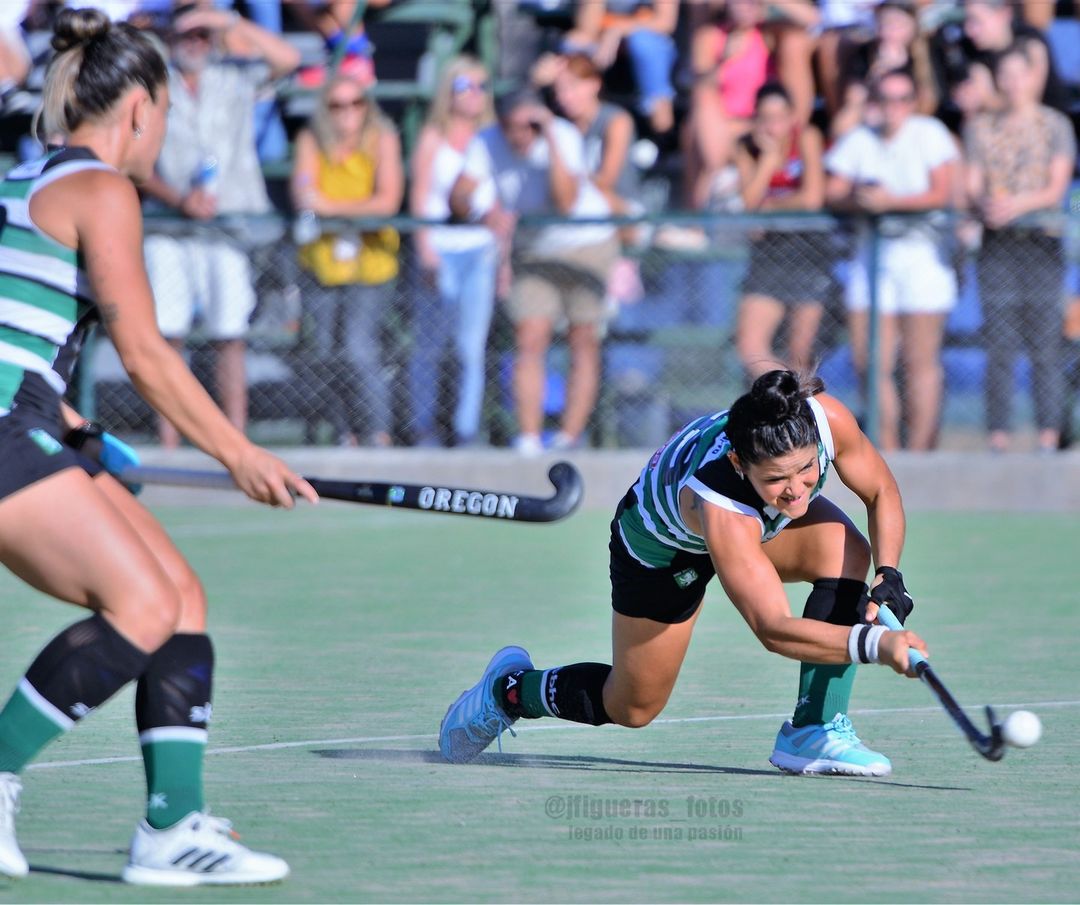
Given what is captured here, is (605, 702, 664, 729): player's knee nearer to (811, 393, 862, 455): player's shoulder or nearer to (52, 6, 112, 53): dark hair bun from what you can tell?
(811, 393, 862, 455): player's shoulder

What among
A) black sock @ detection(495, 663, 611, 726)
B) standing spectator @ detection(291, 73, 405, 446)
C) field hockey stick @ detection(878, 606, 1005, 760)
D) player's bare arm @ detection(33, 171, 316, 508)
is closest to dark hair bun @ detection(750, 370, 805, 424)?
→ field hockey stick @ detection(878, 606, 1005, 760)

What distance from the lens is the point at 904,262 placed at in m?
11.1

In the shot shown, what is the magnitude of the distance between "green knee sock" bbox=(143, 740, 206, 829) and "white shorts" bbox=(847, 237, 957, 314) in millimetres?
7637

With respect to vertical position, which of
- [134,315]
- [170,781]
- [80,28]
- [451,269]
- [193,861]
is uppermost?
[80,28]

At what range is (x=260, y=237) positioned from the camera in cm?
1152

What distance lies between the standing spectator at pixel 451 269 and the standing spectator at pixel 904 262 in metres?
1.97

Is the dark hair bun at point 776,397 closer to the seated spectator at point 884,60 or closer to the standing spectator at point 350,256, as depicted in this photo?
the seated spectator at point 884,60

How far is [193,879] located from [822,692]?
1899 millimetres

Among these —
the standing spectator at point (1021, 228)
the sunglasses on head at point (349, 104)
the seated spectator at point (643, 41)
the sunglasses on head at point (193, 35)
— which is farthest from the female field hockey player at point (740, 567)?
the seated spectator at point (643, 41)

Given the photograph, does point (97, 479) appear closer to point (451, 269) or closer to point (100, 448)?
point (100, 448)

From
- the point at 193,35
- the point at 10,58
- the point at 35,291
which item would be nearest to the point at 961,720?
the point at 35,291

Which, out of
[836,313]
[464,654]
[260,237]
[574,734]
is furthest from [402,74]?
[574,734]

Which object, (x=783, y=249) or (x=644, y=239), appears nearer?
(x=783, y=249)

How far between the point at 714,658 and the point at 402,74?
270 inches
